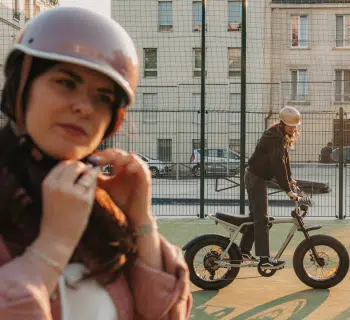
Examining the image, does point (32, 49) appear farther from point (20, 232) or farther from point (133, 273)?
point (133, 273)

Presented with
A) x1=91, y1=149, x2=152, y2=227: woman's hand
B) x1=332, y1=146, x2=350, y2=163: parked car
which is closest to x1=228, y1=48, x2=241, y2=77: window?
x1=332, y1=146, x2=350, y2=163: parked car

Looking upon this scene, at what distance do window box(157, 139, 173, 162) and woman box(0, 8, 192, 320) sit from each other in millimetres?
9347

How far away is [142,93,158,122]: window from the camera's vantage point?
1032cm

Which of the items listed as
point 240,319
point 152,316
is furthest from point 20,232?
point 240,319

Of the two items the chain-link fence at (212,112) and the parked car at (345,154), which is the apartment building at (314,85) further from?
the parked car at (345,154)

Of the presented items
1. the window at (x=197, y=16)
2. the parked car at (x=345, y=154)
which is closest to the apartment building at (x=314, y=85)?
the parked car at (x=345, y=154)

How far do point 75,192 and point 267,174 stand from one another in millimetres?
4810

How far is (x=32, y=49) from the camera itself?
1078 mm

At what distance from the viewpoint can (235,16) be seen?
11.0m

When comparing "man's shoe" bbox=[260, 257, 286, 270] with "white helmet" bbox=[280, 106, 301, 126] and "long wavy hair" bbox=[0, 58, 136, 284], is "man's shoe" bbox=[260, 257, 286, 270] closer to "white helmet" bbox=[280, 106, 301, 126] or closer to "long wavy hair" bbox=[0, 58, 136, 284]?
"white helmet" bbox=[280, 106, 301, 126]

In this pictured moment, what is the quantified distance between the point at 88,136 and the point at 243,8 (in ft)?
→ 29.9

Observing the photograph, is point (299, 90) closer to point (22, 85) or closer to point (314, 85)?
point (314, 85)

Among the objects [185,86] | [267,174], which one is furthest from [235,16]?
[267,174]

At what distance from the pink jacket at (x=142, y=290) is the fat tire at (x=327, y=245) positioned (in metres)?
4.38
